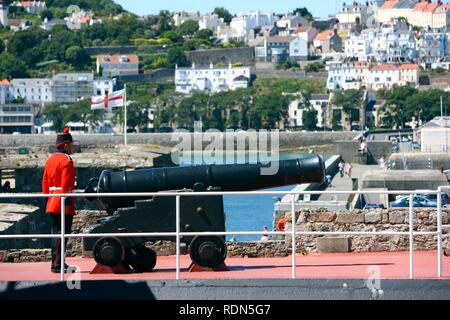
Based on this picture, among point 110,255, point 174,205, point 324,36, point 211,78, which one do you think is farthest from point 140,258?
point 324,36

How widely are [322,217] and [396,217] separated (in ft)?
1.60

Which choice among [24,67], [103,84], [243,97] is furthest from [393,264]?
[24,67]

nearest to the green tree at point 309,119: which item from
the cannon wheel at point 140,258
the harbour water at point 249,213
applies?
the harbour water at point 249,213

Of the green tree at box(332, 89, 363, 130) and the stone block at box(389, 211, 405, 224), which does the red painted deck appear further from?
the green tree at box(332, 89, 363, 130)

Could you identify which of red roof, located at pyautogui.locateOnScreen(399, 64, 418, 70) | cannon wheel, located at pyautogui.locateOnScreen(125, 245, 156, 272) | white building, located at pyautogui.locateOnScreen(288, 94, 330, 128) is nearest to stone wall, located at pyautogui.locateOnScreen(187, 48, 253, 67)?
red roof, located at pyautogui.locateOnScreen(399, 64, 418, 70)

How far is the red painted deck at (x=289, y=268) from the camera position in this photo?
852 centimetres

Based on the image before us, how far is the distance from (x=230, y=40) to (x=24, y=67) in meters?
35.4

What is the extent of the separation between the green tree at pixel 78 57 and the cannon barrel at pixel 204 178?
538 feet

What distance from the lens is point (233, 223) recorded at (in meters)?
37.2

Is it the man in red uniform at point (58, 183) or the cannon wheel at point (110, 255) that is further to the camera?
the man in red uniform at point (58, 183)

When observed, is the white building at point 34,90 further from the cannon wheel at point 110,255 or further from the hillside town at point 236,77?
the cannon wheel at point 110,255

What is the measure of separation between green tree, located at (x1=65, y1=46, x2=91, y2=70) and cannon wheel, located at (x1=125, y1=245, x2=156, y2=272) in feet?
541

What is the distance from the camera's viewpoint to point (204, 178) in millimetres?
9570
